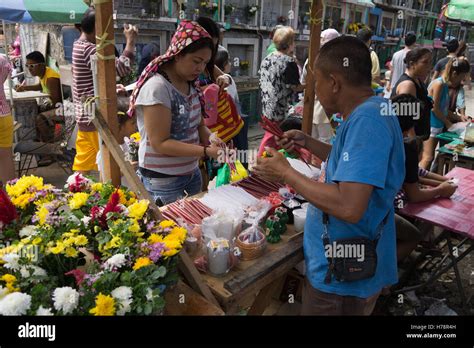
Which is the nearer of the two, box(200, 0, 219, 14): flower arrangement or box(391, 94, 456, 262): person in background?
box(391, 94, 456, 262): person in background

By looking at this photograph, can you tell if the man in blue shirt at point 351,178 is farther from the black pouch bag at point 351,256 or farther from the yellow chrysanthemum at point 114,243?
the yellow chrysanthemum at point 114,243

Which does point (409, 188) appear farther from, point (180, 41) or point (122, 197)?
point (122, 197)

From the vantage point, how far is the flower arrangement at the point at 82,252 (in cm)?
132

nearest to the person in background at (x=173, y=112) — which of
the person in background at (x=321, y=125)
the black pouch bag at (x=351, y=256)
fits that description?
the black pouch bag at (x=351, y=256)

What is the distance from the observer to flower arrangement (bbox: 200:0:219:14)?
10438 millimetres

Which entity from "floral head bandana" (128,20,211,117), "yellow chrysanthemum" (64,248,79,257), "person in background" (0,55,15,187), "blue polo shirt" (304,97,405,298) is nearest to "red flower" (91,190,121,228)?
"yellow chrysanthemum" (64,248,79,257)

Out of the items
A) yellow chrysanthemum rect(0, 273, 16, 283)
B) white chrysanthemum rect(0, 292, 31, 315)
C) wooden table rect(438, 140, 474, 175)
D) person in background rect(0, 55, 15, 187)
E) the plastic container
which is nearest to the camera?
white chrysanthemum rect(0, 292, 31, 315)

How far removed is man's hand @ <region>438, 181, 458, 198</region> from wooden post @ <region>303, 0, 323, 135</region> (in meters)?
1.22

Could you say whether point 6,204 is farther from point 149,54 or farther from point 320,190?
point 149,54

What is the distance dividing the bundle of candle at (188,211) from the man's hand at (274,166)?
60 centimetres

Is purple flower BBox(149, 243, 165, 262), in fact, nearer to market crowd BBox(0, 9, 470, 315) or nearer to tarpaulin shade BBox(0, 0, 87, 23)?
market crowd BBox(0, 9, 470, 315)

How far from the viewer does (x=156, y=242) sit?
1557mm

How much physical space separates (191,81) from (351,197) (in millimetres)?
1416
